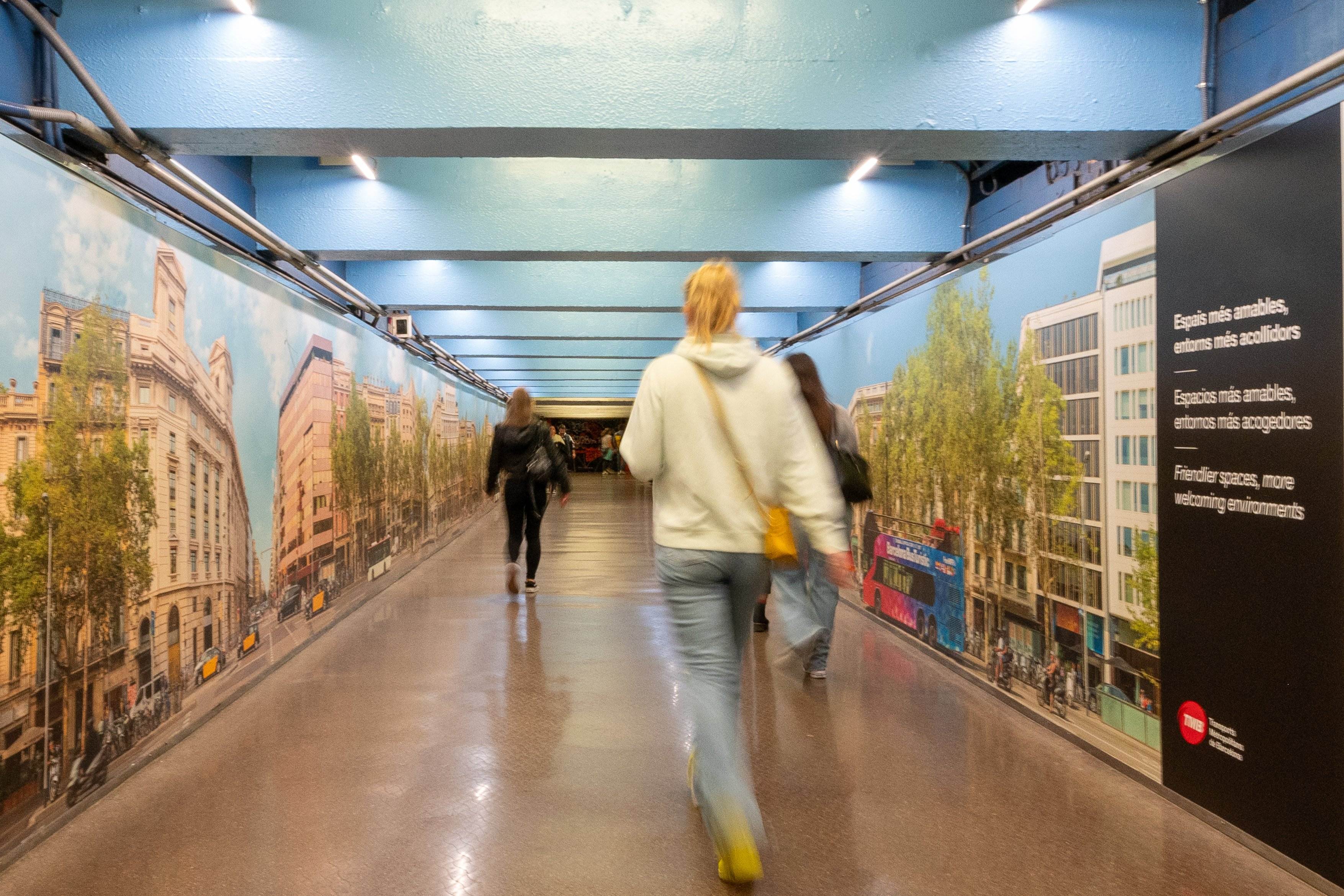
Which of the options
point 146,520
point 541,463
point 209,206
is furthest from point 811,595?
point 209,206

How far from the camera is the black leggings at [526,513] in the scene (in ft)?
23.8

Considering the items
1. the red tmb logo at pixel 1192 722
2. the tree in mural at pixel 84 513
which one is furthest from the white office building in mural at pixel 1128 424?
the tree in mural at pixel 84 513

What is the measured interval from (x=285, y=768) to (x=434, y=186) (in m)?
3.69

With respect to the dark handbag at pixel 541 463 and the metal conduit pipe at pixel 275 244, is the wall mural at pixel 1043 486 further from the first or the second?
the metal conduit pipe at pixel 275 244

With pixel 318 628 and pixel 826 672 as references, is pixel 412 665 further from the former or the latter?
pixel 826 672

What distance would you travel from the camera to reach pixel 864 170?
520 cm

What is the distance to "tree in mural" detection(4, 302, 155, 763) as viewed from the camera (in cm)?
268

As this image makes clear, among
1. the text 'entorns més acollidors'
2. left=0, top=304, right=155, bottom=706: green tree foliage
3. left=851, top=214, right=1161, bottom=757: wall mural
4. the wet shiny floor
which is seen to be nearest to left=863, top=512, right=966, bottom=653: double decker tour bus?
left=851, top=214, right=1161, bottom=757: wall mural

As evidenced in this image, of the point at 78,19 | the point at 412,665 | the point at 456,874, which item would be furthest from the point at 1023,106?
the point at 412,665

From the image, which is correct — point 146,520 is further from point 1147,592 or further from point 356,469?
point 1147,592

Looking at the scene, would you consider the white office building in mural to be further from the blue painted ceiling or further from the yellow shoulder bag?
the yellow shoulder bag

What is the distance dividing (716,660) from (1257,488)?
1.84m

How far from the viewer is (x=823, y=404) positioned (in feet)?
13.8

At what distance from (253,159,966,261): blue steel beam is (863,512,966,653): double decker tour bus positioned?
2.00 m
